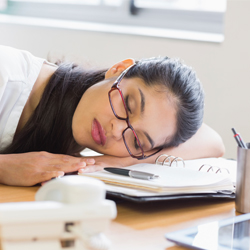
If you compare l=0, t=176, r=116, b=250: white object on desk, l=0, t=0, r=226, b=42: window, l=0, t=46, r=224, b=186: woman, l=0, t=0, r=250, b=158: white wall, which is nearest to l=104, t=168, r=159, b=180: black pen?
l=0, t=46, r=224, b=186: woman

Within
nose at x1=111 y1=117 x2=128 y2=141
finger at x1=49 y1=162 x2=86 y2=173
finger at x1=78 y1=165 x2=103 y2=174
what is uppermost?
nose at x1=111 y1=117 x2=128 y2=141

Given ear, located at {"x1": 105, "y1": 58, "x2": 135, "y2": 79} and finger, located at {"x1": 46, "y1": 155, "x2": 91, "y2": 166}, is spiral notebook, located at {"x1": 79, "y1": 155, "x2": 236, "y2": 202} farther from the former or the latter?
ear, located at {"x1": 105, "y1": 58, "x2": 135, "y2": 79}

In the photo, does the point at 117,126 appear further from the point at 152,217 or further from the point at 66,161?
the point at 152,217

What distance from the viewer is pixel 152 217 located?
77 cm

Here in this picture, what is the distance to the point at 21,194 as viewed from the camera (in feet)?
2.89

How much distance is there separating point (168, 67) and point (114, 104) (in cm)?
20

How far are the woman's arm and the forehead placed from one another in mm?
113

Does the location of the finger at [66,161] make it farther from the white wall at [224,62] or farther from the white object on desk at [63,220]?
the white wall at [224,62]

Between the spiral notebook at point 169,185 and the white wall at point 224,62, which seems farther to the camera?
the white wall at point 224,62

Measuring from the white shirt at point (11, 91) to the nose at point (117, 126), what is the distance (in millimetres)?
289

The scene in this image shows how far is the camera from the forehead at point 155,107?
112cm

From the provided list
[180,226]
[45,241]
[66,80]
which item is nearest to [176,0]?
[66,80]

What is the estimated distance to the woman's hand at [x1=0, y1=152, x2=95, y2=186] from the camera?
961mm

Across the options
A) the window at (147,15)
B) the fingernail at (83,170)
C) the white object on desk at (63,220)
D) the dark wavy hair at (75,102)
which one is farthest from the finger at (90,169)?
the window at (147,15)
